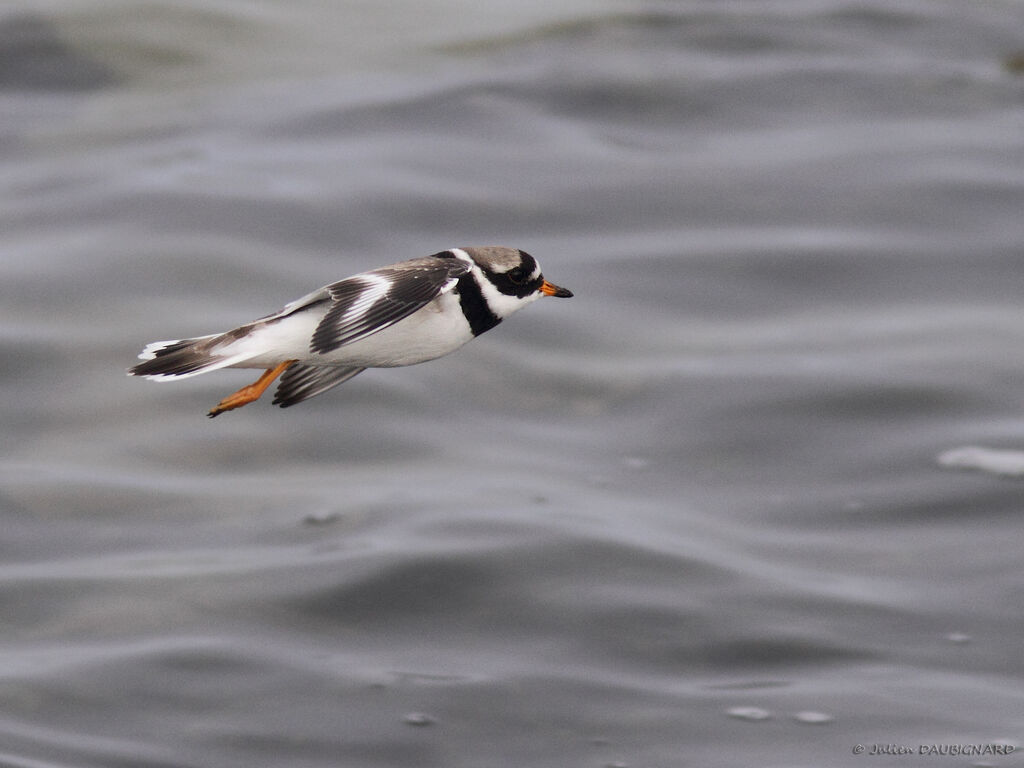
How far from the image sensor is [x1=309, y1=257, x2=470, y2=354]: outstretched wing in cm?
630

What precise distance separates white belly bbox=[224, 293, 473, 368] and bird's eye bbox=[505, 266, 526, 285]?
0.29 m

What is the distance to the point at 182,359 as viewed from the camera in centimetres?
682

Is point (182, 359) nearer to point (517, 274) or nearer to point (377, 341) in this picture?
point (377, 341)

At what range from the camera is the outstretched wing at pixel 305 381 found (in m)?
7.23

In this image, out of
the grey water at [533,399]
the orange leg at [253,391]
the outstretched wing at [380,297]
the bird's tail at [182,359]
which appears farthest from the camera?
the grey water at [533,399]

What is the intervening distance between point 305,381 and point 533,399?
20.7m

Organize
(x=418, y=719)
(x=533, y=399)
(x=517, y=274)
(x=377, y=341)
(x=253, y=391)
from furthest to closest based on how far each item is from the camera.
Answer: (x=533, y=399), (x=418, y=719), (x=253, y=391), (x=517, y=274), (x=377, y=341)

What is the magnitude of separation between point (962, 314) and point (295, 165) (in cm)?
1516

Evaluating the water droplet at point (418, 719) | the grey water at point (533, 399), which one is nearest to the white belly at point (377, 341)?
the grey water at point (533, 399)

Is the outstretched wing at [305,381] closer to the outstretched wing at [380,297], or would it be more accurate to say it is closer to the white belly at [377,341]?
the white belly at [377,341]

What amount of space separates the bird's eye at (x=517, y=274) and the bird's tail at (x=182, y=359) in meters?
1.14

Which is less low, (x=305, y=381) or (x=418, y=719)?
(x=305, y=381)

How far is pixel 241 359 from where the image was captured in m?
6.56

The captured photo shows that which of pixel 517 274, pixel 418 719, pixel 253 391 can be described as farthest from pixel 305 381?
pixel 418 719
